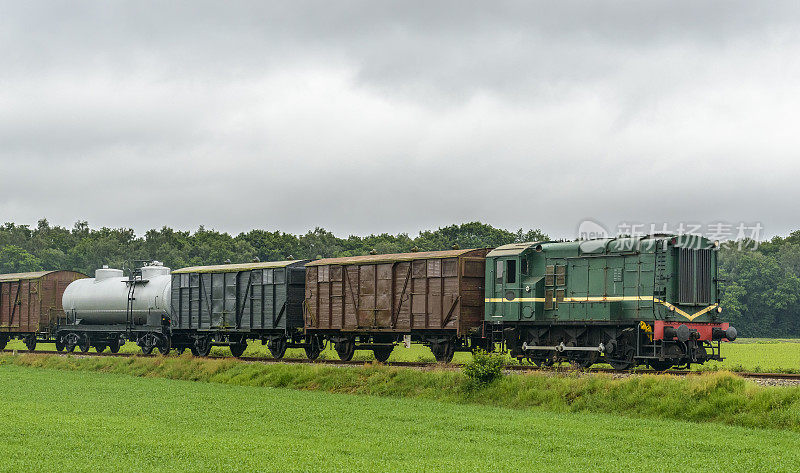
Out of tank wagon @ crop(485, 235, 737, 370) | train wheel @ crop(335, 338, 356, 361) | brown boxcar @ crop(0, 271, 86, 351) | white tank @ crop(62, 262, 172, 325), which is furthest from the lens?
brown boxcar @ crop(0, 271, 86, 351)

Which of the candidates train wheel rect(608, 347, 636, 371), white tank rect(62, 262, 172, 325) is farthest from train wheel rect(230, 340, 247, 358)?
train wheel rect(608, 347, 636, 371)

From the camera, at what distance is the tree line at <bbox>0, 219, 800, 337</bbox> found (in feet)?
357

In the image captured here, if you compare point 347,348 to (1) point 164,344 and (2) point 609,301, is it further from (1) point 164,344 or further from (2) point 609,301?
(2) point 609,301

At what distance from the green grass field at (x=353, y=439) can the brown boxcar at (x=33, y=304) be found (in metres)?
24.8

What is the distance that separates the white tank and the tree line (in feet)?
148

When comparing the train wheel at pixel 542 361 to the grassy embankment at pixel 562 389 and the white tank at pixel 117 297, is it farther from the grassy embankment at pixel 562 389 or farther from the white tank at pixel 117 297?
the white tank at pixel 117 297

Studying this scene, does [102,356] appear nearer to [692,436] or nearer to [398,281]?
[398,281]

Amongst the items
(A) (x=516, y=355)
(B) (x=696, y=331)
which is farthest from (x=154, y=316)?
(B) (x=696, y=331)

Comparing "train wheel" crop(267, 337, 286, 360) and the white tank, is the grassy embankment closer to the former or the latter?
"train wheel" crop(267, 337, 286, 360)

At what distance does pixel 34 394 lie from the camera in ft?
93.0

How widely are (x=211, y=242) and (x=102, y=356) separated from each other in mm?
83711

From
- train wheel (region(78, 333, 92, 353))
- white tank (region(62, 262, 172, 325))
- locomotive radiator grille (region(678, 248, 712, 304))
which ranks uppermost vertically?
locomotive radiator grille (region(678, 248, 712, 304))

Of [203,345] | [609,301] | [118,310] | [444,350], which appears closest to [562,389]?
[609,301]

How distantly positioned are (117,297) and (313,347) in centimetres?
1337
